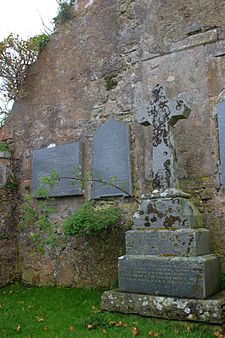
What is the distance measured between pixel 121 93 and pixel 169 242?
309 cm

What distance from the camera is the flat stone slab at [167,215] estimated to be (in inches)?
197

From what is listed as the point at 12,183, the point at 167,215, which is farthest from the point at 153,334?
the point at 12,183

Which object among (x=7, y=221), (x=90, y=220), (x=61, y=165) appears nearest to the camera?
(x=90, y=220)

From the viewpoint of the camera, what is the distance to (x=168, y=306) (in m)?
4.52

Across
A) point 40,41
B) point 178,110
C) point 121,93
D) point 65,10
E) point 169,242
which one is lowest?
point 169,242

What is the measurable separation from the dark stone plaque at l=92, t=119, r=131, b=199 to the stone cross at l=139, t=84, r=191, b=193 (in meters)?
1.08

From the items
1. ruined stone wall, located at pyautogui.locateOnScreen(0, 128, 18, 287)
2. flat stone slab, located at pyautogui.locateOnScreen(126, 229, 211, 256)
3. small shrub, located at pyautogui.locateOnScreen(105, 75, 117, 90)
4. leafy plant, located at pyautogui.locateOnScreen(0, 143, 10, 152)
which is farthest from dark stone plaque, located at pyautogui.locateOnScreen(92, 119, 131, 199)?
leafy plant, located at pyautogui.locateOnScreen(0, 143, 10, 152)

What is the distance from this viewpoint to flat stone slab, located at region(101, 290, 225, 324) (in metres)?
4.27

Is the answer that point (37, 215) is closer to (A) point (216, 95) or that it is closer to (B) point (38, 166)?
(B) point (38, 166)

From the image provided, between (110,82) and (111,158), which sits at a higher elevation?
(110,82)

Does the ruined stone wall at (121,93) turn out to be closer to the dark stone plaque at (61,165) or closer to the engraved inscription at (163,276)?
the dark stone plaque at (61,165)

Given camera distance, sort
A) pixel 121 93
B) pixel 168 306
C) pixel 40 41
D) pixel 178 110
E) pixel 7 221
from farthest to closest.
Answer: pixel 40 41 < pixel 7 221 < pixel 121 93 < pixel 178 110 < pixel 168 306

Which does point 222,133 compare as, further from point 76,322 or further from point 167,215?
point 76,322

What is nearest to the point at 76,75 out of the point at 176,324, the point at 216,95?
the point at 216,95
